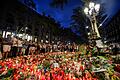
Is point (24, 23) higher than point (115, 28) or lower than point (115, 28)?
lower

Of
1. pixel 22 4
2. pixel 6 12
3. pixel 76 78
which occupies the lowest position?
pixel 76 78

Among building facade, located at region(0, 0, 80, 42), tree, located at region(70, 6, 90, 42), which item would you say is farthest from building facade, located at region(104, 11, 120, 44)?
building facade, located at region(0, 0, 80, 42)

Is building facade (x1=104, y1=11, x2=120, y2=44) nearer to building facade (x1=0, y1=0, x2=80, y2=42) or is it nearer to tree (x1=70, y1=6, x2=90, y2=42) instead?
tree (x1=70, y1=6, x2=90, y2=42)

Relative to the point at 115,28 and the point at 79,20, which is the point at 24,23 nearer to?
the point at 79,20

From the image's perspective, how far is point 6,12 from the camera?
25.3m

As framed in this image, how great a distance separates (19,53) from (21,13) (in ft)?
53.4

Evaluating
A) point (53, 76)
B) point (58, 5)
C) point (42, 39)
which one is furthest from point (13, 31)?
Answer: point (53, 76)

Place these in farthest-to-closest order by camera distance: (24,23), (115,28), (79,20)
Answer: (115,28) < (79,20) < (24,23)

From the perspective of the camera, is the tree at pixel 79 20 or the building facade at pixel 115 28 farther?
the building facade at pixel 115 28

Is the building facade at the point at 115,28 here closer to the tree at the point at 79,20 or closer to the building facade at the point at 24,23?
the tree at the point at 79,20

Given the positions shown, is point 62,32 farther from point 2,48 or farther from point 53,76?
point 53,76

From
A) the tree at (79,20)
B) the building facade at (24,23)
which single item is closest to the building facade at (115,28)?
the tree at (79,20)

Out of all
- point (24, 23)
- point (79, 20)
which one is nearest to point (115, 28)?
point (79, 20)

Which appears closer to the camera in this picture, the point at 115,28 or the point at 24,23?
the point at 24,23
